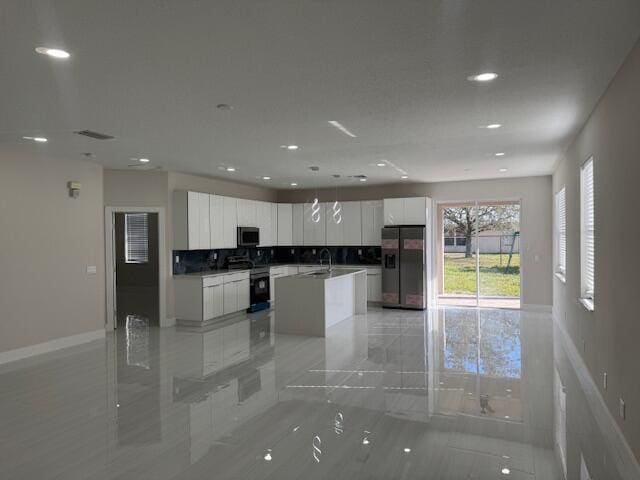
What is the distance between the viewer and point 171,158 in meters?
6.86

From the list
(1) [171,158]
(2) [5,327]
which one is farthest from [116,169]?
(2) [5,327]

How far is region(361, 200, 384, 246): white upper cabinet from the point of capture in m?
10.4

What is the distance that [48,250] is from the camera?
21.7 feet

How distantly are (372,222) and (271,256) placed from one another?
262 cm

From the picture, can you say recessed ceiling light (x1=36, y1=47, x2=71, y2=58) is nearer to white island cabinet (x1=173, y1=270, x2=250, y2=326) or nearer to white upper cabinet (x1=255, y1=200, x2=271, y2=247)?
white island cabinet (x1=173, y1=270, x2=250, y2=326)

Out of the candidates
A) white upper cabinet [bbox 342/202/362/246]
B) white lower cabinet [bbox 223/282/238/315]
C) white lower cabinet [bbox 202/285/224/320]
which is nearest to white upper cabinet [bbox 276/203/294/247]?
white upper cabinet [bbox 342/202/362/246]

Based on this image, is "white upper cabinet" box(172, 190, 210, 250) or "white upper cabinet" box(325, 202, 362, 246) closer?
"white upper cabinet" box(172, 190, 210, 250)

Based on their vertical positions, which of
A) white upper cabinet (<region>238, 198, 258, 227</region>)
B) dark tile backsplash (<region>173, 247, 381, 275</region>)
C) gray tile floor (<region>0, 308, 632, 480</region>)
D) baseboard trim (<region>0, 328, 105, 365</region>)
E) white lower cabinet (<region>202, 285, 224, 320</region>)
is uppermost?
white upper cabinet (<region>238, 198, 258, 227</region>)

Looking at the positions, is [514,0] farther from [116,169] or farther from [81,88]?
[116,169]

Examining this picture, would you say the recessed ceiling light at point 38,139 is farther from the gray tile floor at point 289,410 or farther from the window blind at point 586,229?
the window blind at point 586,229

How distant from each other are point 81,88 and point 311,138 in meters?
2.53

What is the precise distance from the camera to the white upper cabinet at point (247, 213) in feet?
31.7

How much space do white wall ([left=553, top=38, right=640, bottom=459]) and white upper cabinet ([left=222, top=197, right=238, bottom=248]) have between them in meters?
6.13

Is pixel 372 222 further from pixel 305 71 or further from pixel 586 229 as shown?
pixel 305 71
